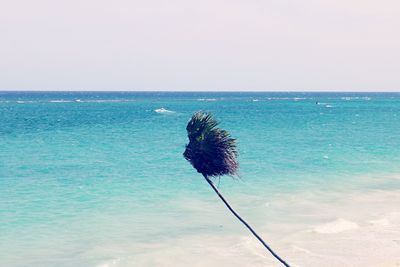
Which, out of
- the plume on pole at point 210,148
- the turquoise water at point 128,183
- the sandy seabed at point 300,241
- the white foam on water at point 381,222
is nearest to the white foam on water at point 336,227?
the sandy seabed at point 300,241

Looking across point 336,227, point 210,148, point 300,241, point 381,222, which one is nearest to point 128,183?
point 336,227

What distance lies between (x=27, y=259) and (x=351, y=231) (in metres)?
16.1

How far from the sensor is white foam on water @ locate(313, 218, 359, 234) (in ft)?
92.7

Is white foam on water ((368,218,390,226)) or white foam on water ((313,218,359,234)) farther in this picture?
white foam on water ((368,218,390,226))

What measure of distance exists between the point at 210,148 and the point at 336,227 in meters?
16.6

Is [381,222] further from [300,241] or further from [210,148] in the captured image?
[210,148]

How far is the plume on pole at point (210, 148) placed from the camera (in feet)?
48.4

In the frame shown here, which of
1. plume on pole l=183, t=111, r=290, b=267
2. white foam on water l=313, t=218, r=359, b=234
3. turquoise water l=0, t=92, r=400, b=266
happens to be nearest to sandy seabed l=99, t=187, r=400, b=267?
white foam on water l=313, t=218, r=359, b=234

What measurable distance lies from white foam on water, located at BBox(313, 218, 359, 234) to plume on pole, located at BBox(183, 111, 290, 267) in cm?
1482

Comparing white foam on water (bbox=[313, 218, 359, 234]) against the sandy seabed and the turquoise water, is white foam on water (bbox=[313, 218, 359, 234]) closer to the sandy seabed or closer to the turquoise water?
the sandy seabed

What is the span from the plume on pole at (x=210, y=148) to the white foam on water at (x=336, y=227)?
1482cm

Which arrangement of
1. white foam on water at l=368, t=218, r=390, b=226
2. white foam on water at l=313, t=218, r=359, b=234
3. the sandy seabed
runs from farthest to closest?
white foam on water at l=368, t=218, r=390, b=226 < white foam on water at l=313, t=218, r=359, b=234 < the sandy seabed

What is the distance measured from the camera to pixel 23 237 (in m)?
26.9

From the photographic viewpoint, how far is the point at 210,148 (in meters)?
14.8
